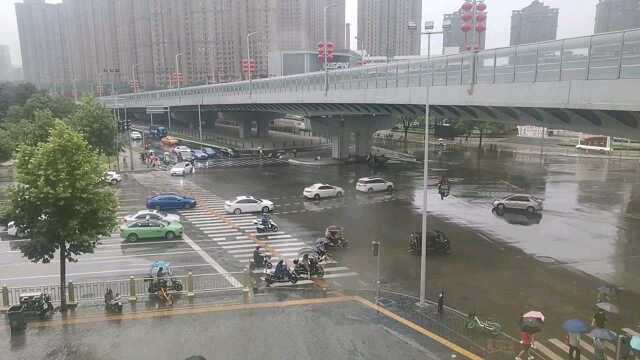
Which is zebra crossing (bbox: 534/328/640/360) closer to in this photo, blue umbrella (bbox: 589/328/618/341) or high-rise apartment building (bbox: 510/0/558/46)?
blue umbrella (bbox: 589/328/618/341)

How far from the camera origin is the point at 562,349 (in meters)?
15.6

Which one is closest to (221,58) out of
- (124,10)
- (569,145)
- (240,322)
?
(124,10)

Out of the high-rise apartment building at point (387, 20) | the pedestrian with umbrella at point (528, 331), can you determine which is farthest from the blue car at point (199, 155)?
the pedestrian with umbrella at point (528, 331)

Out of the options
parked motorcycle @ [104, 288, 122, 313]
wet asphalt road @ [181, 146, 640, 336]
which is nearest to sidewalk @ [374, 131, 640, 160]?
wet asphalt road @ [181, 146, 640, 336]

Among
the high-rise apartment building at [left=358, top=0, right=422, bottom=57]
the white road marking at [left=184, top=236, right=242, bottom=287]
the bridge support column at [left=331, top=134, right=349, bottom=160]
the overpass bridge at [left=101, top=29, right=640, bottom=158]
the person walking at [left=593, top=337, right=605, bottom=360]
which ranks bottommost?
the white road marking at [left=184, top=236, right=242, bottom=287]

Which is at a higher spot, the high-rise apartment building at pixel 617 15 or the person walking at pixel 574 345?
the high-rise apartment building at pixel 617 15

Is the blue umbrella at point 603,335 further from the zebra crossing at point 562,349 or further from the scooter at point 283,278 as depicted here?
the scooter at point 283,278

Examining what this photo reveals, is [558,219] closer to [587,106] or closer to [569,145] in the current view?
[587,106]

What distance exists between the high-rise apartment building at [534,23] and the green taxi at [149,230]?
24640 mm

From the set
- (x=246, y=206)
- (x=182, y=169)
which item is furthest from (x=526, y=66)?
(x=182, y=169)

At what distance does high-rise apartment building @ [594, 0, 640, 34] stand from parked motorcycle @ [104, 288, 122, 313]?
97.8 feet

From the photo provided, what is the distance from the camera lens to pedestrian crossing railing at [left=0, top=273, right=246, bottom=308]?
19016 mm

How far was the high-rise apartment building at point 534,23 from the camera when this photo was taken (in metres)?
32.5

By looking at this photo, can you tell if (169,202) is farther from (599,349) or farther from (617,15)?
(617,15)
